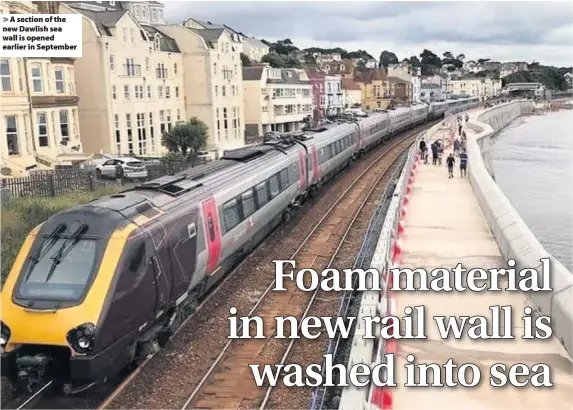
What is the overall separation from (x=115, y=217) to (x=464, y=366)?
5.56 m

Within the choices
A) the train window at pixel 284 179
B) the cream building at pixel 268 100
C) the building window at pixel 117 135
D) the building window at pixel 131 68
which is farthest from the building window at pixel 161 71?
the train window at pixel 284 179

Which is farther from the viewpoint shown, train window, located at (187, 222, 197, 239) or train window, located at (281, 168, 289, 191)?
train window, located at (281, 168, 289, 191)

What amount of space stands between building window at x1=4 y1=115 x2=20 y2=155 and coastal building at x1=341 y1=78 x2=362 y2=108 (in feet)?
235

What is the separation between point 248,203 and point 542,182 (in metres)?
35.6

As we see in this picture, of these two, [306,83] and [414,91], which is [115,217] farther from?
[414,91]

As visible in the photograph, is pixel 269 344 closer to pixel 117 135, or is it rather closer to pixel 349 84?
pixel 117 135

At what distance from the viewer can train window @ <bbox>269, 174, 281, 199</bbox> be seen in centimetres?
1841

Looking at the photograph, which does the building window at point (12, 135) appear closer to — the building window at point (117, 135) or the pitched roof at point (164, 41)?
the building window at point (117, 135)

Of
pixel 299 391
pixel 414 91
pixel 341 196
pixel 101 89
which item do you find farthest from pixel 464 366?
pixel 414 91

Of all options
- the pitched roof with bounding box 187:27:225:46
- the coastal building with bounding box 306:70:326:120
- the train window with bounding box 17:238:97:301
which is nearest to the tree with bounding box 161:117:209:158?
the pitched roof with bounding box 187:27:225:46

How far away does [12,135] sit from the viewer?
2812 centimetres

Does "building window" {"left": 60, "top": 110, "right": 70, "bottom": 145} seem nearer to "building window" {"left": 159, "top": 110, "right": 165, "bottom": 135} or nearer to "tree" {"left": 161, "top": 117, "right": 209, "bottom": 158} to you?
"tree" {"left": 161, "top": 117, "right": 209, "bottom": 158}

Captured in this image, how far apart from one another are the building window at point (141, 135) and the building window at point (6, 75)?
46.6ft

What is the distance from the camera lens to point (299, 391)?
9820 millimetres
